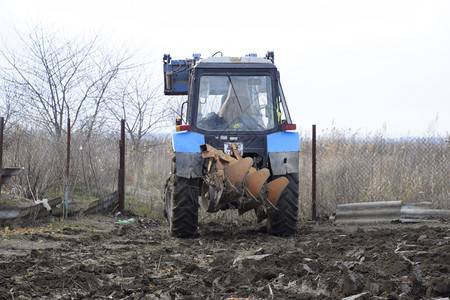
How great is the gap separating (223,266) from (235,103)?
10.9 ft

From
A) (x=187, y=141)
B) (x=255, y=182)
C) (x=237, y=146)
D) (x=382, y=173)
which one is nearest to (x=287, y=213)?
(x=255, y=182)

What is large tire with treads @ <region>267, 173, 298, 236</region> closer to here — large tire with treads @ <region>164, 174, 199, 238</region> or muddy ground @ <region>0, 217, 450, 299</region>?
muddy ground @ <region>0, 217, 450, 299</region>

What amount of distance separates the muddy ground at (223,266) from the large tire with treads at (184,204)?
8.3 inches

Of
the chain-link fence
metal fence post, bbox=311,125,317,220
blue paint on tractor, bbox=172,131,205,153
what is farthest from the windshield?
the chain-link fence

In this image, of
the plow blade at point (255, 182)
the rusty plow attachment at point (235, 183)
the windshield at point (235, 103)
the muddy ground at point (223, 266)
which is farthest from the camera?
the windshield at point (235, 103)

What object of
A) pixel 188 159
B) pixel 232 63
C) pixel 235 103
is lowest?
pixel 188 159

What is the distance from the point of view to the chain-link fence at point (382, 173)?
33.8ft

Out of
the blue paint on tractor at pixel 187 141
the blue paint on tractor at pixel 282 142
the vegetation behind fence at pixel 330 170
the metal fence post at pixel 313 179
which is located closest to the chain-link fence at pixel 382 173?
the vegetation behind fence at pixel 330 170

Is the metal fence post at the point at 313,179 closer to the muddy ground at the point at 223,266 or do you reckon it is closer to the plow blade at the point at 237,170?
the muddy ground at the point at 223,266

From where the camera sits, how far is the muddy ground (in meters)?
4.45

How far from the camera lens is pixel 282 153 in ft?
26.0

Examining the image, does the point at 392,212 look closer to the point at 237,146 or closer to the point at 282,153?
the point at 282,153

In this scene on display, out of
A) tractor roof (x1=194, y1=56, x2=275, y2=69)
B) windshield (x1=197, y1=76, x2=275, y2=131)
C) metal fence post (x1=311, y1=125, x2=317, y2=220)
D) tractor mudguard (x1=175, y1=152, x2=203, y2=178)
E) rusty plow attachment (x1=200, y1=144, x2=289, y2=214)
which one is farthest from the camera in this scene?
metal fence post (x1=311, y1=125, x2=317, y2=220)

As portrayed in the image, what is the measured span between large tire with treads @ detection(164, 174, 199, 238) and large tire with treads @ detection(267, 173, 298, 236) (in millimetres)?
1076
